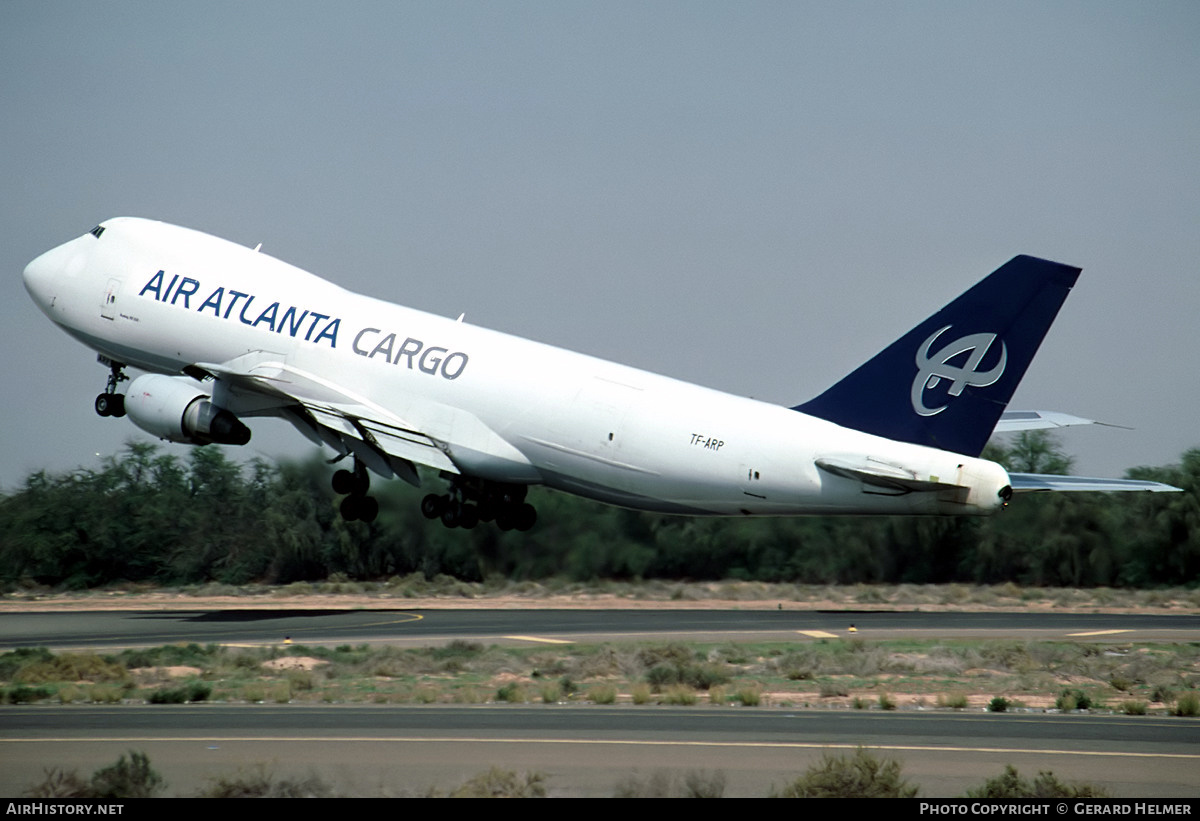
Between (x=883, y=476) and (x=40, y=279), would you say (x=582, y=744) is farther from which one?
(x=40, y=279)

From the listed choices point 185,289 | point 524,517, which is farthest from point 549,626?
point 185,289

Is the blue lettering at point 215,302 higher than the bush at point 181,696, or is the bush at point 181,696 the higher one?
the blue lettering at point 215,302

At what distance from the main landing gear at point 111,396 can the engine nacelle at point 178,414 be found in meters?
5.90

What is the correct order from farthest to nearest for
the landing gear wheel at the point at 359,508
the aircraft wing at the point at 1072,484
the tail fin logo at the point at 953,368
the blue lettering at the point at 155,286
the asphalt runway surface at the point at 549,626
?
the asphalt runway surface at the point at 549,626 → the blue lettering at the point at 155,286 → the landing gear wheel at the point at 359,508 → the aircraft wing at the point at 1072,484 → the tail fin logo at the point at 953,368

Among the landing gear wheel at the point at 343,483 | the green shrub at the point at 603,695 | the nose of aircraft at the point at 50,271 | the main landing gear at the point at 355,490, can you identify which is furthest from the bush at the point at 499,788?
the nose of aircraft at the point at 50,271

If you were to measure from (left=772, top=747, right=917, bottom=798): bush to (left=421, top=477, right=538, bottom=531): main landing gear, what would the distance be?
17638 millimetres

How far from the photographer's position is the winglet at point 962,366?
31.4 m

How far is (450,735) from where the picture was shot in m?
33.0

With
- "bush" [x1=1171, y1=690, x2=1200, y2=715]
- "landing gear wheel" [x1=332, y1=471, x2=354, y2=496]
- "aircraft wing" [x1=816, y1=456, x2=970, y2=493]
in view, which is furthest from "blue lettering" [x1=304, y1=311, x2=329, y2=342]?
"bush" [x1=1171, y1=690, x2=1200, y2=715]

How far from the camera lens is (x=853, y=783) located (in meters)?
23.9

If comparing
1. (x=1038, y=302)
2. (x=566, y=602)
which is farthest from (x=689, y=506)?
(x=566, y=602)

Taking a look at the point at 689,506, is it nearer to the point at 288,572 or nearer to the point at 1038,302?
the point at 1038,302

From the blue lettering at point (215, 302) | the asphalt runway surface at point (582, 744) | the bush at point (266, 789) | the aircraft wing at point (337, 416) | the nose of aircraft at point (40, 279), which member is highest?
the nose of aircraft at point (40, 279)

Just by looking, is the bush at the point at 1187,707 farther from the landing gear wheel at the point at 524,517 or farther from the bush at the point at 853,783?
the landing gear wheel at the point at 524,517
